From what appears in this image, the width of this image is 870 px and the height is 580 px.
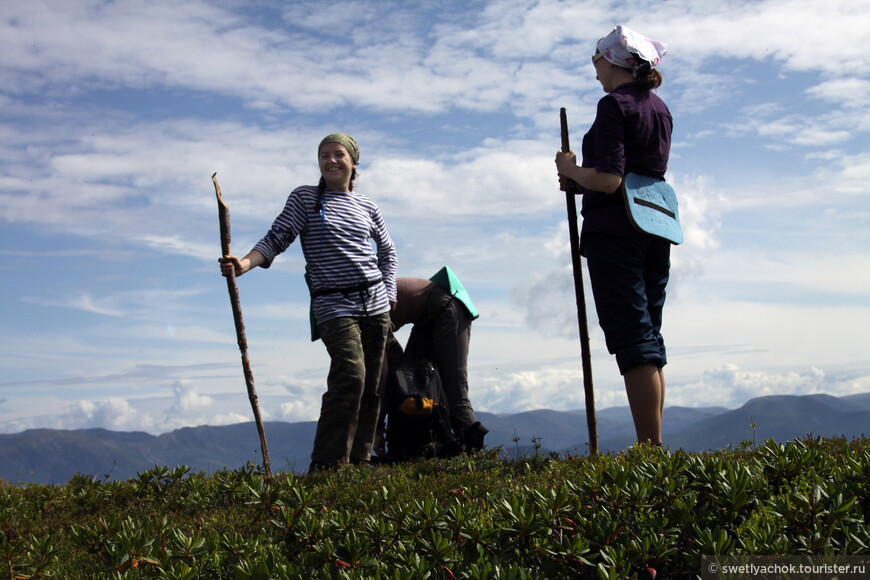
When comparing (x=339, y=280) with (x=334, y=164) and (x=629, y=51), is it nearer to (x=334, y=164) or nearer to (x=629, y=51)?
(x=334, y=164)

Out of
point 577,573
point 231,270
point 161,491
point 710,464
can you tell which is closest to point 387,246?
point 231,270

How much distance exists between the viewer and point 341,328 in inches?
263

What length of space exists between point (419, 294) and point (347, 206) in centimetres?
188

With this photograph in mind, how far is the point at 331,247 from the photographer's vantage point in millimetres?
6855

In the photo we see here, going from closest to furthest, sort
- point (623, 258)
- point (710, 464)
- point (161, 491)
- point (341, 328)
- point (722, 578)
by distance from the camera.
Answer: point (722, 578), point (710, 464), point (623, 258), point (161, 491), point (341, 328)

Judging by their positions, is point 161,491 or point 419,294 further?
point 419,294

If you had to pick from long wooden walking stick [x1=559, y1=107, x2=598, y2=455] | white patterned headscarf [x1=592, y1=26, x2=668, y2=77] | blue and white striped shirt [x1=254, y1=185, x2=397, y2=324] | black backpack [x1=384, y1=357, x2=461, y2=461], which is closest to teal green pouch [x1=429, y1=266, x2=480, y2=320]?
black backpack [x1=384, y1=357, x2=461, y2=461]

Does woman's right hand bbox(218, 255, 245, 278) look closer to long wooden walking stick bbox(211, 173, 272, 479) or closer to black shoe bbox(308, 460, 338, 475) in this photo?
long wooden walking stick bbox(211, 173, 272, 479)

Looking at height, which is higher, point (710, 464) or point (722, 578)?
point (710, 464)

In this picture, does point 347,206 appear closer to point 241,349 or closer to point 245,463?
point 241,349

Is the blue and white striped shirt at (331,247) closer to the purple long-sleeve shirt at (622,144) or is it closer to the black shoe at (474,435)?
the black shoe at (474,435)

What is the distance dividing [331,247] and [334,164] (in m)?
0.82

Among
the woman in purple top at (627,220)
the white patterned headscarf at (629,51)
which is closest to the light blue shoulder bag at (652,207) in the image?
the woman in purple top at (627,220)

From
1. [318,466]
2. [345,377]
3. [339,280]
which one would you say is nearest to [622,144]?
[339,280]
